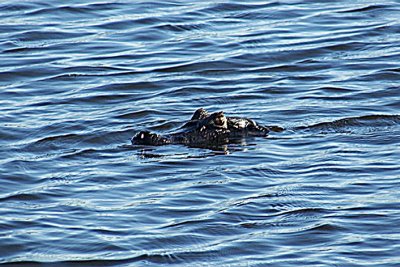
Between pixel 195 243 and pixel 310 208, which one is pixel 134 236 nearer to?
pixel 195 243

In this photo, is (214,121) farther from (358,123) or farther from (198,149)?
(358,123)

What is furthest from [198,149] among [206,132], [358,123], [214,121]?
[358,123]

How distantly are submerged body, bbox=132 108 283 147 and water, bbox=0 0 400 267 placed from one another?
0.14 metres

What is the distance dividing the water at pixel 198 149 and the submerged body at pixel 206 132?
14cm

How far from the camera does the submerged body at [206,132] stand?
1331 centimetres

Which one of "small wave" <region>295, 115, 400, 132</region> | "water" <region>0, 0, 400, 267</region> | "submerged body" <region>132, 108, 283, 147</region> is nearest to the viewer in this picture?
"water" <region>0, 0, 400, 267</region>

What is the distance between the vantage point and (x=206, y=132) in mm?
13352

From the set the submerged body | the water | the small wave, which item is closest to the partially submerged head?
the submerged body

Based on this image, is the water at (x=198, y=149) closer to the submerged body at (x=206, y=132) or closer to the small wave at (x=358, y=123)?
the small wave at (x=358, y=123)

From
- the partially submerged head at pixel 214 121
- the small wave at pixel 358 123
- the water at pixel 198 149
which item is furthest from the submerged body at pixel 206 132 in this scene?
the small wave at pixel 358 123

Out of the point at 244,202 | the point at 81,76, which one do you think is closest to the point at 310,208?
the point at 244,202

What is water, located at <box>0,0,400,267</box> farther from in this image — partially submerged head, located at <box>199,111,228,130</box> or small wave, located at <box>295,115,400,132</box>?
partially submerged head, located at <box>199,111,228,130</box>

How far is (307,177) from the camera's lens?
12.1 m

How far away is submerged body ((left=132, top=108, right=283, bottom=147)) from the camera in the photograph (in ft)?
43.7
